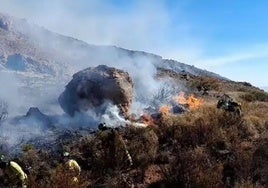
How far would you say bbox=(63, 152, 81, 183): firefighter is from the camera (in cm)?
1347

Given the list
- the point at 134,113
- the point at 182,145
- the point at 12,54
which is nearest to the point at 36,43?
the point at 12,54

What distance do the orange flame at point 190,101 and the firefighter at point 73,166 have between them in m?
8.64

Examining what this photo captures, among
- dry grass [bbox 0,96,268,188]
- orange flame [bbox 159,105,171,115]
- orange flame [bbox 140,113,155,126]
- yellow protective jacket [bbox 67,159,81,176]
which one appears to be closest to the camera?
dry grass [bbox 0,96,268,188]

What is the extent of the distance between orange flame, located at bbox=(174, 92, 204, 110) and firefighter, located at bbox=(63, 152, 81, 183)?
864 centimetres

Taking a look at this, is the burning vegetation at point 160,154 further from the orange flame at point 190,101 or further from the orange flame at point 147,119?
the orange flame at point 190,101

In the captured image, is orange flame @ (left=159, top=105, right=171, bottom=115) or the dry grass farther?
orange flame @ (left=159, top=105, right=171, bottom=115)

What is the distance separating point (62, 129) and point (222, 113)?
6.79 metres

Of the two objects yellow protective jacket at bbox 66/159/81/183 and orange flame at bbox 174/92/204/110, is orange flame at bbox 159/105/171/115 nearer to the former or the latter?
orange flame at bbox 174/92/204/110

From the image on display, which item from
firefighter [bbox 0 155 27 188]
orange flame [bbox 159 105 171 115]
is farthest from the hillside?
firefighter [bbox 0 155 27 188]

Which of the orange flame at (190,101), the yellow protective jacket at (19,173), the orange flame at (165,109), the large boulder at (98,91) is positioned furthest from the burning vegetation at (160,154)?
the orange flame at (190,101)

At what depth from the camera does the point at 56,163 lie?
53.6 ft

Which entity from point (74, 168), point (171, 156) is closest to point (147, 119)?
point (171, 156)

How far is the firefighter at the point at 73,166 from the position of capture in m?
13.5

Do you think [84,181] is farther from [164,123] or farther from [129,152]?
[164,123]
